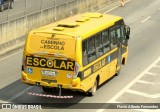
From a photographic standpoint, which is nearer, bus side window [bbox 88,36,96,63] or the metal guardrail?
bus side window [bbox 88,36,96,63]

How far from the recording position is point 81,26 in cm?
1650

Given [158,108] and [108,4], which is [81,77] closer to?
[158,108]

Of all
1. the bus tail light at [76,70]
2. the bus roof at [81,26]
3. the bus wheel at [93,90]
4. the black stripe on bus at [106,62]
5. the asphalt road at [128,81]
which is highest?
the bus roof at [81,26]

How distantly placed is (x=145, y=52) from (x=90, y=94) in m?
8.67

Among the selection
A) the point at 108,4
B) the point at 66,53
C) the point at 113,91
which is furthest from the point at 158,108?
the point at 108,4

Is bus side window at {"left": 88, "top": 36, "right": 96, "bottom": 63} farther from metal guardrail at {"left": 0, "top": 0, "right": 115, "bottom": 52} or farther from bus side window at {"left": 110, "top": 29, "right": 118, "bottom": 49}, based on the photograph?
metal guardrail at {"left": 0, "top": 0, "right": 115, "bottom": 52}

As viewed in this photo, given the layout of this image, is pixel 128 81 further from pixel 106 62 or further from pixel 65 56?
pixel 65 56

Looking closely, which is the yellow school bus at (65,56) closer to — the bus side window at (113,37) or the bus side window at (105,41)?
the bus side window at (105,41)

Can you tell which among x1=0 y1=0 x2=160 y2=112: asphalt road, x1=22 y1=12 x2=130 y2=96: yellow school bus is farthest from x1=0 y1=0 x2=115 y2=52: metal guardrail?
x1=22 y1=12 x2=130 y2=96: yellow school bus

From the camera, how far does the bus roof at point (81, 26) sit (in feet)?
51.2

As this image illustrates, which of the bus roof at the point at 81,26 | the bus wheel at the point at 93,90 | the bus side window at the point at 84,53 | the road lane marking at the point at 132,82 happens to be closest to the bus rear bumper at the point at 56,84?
the bus side window at the point at 84,53

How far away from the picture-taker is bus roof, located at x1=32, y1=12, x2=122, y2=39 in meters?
15.6

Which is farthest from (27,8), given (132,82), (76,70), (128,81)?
(76,70)

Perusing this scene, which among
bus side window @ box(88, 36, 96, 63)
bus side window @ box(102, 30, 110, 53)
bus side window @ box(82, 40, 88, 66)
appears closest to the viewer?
bus side window @ box(82, 40, 88, 66)
